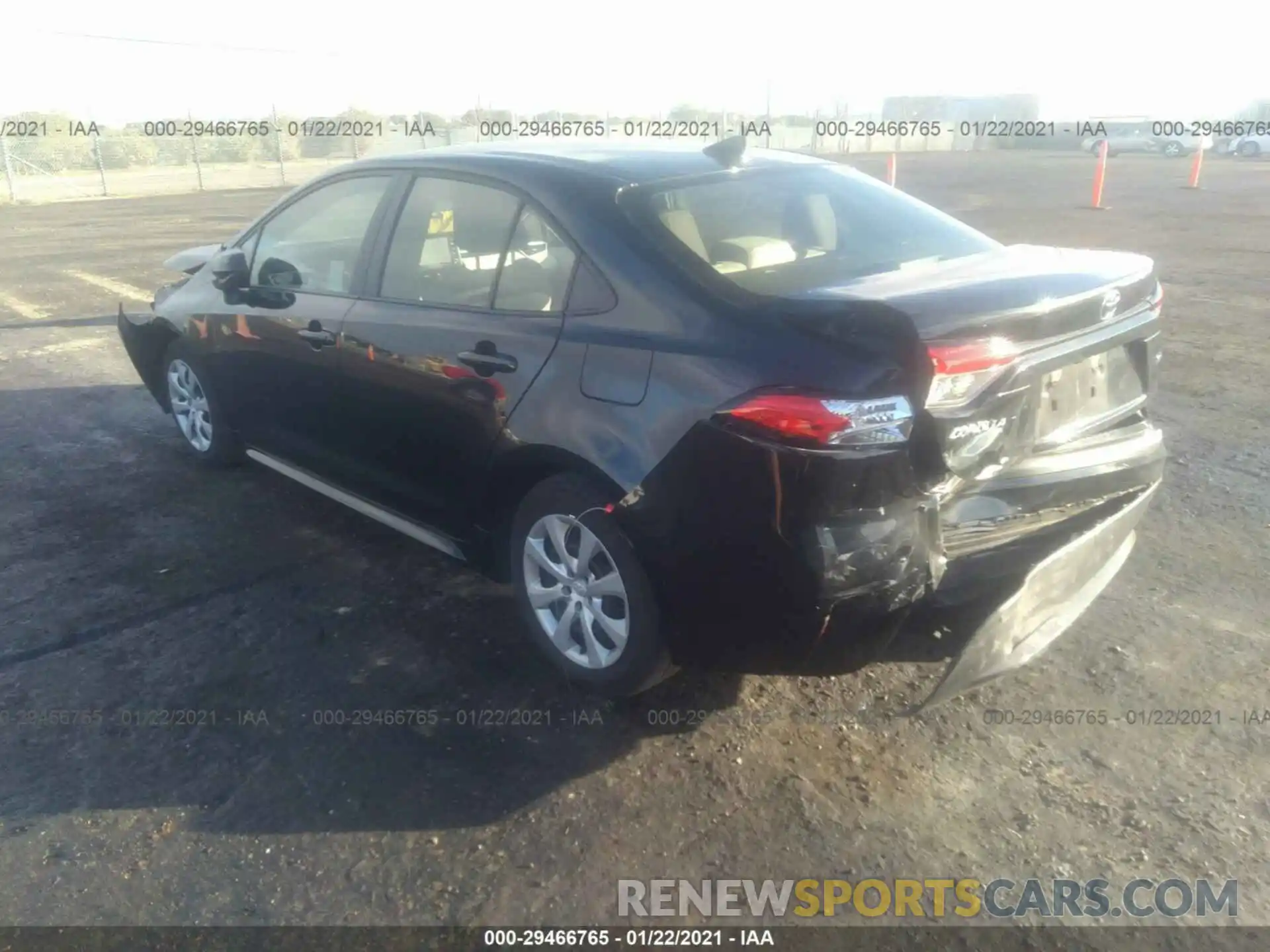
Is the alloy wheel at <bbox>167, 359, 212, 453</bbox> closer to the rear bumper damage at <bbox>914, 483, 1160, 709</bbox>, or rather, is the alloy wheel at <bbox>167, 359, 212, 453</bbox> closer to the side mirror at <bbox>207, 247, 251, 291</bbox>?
the side mirror at <bbox>207, 247, 251, 291</bbox>

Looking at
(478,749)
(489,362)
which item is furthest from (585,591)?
(489,362)

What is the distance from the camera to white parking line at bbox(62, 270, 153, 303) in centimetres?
1068

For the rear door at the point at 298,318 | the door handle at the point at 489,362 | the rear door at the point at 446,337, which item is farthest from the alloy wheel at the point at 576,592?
the rear door at the point at 298,318

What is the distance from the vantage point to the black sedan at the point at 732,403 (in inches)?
105

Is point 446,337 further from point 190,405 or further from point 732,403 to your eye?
point 190,405

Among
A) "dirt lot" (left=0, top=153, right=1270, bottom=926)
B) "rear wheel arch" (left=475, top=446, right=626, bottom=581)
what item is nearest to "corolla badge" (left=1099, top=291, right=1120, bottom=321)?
"dirt lot" (left=0, top=153, right=1270, bottom=926)

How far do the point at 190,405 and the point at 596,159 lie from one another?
3.01 metres

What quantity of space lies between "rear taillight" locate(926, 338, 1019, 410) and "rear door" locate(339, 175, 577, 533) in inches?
46.9

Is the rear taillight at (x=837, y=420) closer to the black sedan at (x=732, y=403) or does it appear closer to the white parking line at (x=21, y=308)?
the black sedan at (x=732, y=403)

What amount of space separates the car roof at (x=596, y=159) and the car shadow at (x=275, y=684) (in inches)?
64.6

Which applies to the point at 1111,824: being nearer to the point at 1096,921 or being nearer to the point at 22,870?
the point at 1096,921

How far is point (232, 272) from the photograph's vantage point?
4.68 metres

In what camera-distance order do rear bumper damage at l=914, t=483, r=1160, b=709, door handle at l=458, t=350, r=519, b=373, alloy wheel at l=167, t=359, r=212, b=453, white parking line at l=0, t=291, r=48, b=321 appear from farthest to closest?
white parking line at l=0, t=291, r=48, b=321 → alloy wheel at l=167, t=359, r=212, b=453 → door handle at l=458, t=350, r=519, b=373 → rear bumper damage at l=914, t=483, r=1160, b=709

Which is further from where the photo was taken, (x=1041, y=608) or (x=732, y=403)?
(x=1041, y=608)
